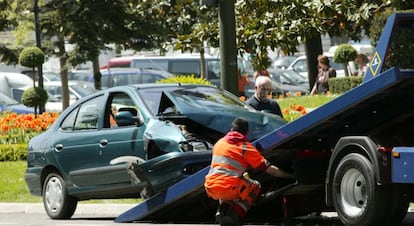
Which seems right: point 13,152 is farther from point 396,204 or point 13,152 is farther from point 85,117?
point 396,204

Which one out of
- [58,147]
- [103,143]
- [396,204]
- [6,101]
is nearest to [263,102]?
[103,143]

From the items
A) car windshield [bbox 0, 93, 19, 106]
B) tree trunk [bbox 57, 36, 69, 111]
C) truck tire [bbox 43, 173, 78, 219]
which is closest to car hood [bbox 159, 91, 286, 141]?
truck tire [bbox 43, 173, 78, 219]

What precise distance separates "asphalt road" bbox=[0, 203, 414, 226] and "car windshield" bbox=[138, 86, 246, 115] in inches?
55.6

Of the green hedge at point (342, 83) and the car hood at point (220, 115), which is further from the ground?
the car hood at point (220, 115)

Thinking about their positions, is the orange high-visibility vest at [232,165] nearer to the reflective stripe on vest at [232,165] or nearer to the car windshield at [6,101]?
the reflective stripe on vest at [232,165]

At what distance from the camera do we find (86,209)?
51.0 ft

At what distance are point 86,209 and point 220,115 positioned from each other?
11.0 ft

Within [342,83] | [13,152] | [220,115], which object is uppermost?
[220,115]

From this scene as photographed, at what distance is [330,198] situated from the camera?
10977 mm

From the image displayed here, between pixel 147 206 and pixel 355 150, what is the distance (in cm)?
297

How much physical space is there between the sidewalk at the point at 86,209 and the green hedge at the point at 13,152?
16.5 feet

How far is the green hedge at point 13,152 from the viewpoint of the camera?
21.3 m

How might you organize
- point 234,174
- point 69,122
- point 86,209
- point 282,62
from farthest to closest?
point 282,62
point 86,209
point 69,122
point 234,174

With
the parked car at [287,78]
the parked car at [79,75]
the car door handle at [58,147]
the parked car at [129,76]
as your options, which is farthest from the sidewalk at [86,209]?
the parked car at [79,75]
